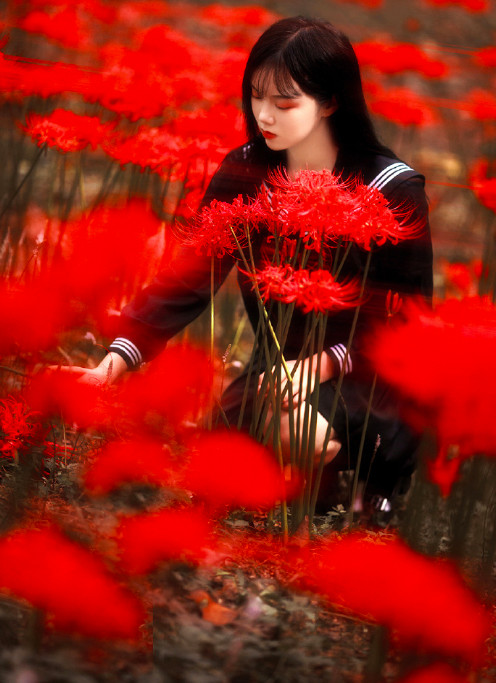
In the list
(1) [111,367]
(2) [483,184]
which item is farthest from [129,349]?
(2) [483,184]

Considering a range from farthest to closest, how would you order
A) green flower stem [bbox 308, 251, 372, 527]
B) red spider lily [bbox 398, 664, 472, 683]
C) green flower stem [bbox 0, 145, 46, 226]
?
1. green flower stem [bbox 0, 145, 46, 226]
2. green flower stem [bbox 308, 251, 372, 527]
3. red spider lily [bbox 398, 664, 472, 683]

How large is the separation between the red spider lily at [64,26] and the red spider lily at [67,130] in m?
0.07

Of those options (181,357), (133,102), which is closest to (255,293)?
(181,357)

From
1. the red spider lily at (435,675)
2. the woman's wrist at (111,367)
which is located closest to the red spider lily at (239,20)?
the woman's wrist at (111,367)

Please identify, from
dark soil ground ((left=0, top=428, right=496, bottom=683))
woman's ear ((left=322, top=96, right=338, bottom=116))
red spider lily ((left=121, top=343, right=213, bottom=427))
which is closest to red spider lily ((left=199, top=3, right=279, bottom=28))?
woman's ear ((left=322, top=96, right=338, bottom=116))

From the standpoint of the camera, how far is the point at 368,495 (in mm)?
776

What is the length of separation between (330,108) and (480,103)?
0.14 metres

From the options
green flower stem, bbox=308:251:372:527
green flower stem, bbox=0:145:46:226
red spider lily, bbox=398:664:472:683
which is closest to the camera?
red spider lily, bbox=398:664:472:683

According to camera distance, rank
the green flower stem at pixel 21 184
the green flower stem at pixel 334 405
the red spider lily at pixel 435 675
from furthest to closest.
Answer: the green flower stem at pixel 21 184
the green flower stem at pixel 334 405
the red spider lily at pixel 435 675

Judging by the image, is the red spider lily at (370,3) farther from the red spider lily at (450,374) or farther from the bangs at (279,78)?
the red spider lily at (450,374)

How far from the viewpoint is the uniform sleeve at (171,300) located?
0.74 metres

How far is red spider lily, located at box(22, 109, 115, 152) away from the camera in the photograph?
764 mm

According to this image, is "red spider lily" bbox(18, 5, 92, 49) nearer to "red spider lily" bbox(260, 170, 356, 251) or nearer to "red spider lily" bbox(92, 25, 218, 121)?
"red spider lily" bbox(92, 25, 218, 121)

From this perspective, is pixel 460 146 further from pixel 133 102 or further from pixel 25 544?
pixel 25 544
